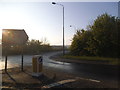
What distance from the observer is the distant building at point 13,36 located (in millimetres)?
15180

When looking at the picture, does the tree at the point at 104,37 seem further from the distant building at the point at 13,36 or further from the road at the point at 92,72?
the distant building at the point at 13,36

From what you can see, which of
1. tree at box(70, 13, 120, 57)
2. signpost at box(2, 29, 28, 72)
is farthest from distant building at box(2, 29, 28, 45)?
tree at box(70, 13, 120, 57)

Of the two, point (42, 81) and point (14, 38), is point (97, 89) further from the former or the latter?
point (14, 38)

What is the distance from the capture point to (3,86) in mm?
9680

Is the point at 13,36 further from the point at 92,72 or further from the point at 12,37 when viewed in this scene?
the point at 92,72

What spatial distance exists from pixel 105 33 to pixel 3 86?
75.0 feet

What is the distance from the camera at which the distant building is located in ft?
49.8

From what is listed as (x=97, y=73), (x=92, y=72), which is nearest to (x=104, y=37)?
(x=92, y=72)

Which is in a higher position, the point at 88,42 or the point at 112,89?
the point at 88,42

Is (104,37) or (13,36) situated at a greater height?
(104,37)

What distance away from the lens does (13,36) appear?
1534 cm

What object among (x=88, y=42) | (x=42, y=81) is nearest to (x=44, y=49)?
(x=88, y=42)

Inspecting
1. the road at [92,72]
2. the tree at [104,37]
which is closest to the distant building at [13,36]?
the road at [92,72]

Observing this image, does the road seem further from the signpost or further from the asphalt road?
the signpost
